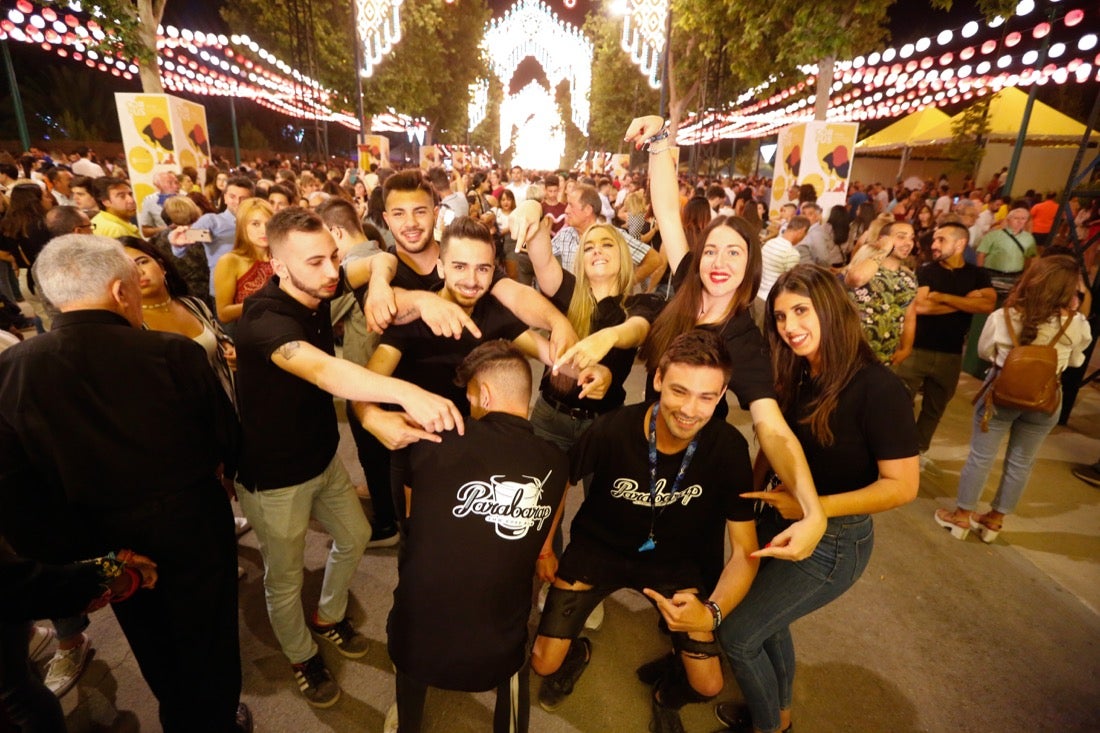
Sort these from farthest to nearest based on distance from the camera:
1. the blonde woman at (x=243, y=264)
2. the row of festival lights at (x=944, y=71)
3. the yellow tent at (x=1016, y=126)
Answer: the yellow tent at (x=1016, y=126) → the row of festival lights at (x=944, y=71) → the blonde woman at (x=243, y=264)

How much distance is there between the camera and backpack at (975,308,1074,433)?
3545mm

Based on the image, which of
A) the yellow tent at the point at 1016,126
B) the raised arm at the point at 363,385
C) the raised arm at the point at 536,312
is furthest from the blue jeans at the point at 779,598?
the yellow tent at the point at 1016,126

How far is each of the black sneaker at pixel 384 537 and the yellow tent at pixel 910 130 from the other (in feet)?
71.4

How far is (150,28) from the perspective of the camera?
421 inches

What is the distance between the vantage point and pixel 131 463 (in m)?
1.98

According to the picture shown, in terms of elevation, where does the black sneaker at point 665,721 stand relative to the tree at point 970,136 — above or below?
below

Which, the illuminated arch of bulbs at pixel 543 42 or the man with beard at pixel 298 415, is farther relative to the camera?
the illuminated arch of bulbs at pixel 543 42

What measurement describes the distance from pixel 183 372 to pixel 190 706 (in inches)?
54.9

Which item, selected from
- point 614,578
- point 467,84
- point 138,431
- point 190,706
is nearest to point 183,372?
point 138,431

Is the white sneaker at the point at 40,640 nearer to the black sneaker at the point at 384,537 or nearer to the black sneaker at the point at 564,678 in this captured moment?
the black sneaker at the point at 384,537

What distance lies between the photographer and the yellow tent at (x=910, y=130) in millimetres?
18828

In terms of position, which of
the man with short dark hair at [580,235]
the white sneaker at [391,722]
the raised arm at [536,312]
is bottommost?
the white sneaker at [391,722]

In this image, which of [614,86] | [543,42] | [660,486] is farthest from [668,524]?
[543,42]

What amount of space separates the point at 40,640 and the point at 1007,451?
6103 millimetres
